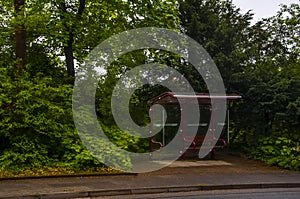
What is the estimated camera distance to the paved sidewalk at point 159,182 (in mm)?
9484

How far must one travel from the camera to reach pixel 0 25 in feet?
49.6

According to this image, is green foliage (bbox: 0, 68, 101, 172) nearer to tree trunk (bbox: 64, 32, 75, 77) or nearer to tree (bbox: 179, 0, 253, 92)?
tree trunk (bbox: 64, 32, 75, 77)

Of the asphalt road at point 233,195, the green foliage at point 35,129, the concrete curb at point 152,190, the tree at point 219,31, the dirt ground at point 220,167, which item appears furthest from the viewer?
the tree at point 219,31

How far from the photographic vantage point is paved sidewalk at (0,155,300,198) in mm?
9484

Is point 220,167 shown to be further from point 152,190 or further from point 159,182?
point 152,190

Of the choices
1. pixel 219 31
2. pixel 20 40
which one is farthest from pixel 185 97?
pixel 20 40

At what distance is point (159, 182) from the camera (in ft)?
36.1

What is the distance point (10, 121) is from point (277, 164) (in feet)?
30.6

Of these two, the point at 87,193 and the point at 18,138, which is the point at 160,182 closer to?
the point at 87,193

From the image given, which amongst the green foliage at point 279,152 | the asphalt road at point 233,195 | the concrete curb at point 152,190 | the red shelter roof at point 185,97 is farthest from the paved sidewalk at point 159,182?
the red shelter roof at point 185,97

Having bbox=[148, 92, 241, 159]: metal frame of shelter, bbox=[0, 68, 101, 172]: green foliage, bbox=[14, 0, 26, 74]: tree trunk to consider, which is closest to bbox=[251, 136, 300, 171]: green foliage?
bbox=[148, 92, 241, 159]: metal frame of shelter

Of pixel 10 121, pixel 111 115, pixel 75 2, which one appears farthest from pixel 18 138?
pixel 75 2

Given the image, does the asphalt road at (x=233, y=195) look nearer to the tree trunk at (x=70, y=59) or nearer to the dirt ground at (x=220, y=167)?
the dirt ground at (x=220, y=167)

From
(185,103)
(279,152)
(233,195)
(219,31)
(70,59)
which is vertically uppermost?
(219,31)
